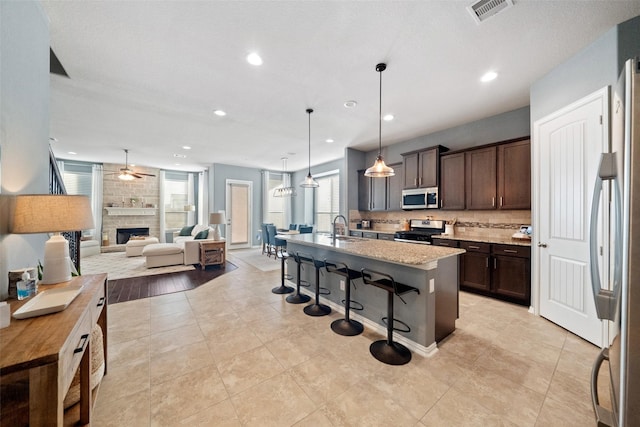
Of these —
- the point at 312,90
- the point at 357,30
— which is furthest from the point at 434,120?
the point at 357,30

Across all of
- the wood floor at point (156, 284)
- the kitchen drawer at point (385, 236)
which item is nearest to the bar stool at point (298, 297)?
the wood floor at point (156, 284)

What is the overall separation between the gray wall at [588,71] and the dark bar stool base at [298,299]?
3.83 m

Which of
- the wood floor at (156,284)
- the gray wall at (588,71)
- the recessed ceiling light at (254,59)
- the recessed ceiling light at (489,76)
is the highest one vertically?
the recessed ceiling light at (489,76)

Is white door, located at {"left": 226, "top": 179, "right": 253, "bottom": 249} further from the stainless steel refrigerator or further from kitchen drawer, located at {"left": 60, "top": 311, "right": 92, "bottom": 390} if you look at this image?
the stainless steel refrigerator

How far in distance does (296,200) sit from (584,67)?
25.3 ft

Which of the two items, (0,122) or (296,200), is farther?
(296,200)

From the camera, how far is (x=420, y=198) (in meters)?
4.68

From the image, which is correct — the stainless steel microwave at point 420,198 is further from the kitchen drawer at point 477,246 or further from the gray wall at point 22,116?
the gray wall at point 22,116

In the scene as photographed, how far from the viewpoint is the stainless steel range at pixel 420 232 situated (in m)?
4.36

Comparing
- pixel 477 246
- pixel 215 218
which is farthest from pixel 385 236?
pixel 215 218

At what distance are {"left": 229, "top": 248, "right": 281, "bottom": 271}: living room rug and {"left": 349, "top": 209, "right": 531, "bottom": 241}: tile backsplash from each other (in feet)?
9.34

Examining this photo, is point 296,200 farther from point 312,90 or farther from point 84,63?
point 84,63

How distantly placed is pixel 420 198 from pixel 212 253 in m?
4.78

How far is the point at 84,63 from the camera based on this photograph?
2523 mm
